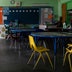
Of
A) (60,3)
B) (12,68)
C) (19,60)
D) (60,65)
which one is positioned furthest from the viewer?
(60,3)

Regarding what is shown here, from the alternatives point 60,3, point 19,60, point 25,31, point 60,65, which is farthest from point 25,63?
point 60,3

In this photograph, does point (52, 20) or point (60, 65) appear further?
point (52, 20)

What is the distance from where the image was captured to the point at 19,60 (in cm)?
650

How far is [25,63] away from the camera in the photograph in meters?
6.09

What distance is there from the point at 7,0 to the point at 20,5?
0.80 m

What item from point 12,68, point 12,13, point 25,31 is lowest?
point 12,68

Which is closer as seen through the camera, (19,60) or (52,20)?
(19,60)

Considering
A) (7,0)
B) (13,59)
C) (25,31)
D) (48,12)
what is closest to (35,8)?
(48,12)

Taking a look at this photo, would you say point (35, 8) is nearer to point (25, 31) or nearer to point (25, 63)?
point (25, 31)

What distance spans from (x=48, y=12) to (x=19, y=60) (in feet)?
23.2

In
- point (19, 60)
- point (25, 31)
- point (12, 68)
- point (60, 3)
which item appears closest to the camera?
point (12, 68)

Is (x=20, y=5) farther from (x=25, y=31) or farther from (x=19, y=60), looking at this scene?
(x=19, y=60)

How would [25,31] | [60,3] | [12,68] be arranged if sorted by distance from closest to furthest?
1. [12,68]
2. [25,31]
3. [60,3]

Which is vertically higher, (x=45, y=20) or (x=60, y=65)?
(x=45, y=20)
